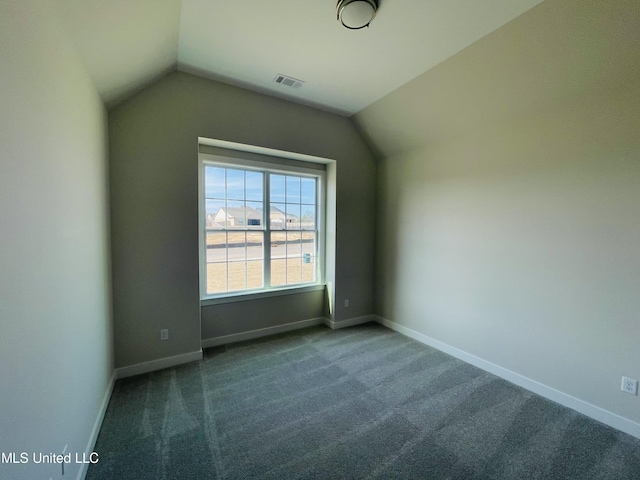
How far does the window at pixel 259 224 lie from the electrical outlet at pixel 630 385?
3.09 metres

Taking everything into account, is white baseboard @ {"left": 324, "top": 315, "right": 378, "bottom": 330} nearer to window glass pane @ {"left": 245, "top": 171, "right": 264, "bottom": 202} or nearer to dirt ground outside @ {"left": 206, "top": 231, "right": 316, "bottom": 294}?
dirt ground outside @ {"left": 206, "top": 231, "right": 316, "bottom": 294}

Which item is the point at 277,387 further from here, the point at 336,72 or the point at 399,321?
the point at 336,72

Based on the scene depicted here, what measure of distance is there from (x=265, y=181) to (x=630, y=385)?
385cm

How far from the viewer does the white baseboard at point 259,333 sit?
129 inches

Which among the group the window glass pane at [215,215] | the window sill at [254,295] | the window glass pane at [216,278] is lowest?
the window sill at [254,295]

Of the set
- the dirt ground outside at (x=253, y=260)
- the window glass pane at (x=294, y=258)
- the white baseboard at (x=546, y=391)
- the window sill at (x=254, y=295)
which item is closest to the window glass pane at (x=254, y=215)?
the dirt ground outside at (x=253, y=260)

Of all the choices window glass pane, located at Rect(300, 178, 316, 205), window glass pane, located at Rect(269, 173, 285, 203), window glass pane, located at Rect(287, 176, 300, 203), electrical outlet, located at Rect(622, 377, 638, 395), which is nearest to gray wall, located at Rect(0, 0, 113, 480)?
window glass pane, located at Rect(269, 173, 285, 203)

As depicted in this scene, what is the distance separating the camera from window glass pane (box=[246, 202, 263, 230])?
353 centimetres

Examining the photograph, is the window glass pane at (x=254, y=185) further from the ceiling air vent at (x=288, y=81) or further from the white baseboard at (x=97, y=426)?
the white baseboard at (x=97, y=426)

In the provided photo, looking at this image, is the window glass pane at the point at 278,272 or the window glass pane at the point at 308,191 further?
the window glass pane at the point at 308,191

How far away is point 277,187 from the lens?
3715 mm

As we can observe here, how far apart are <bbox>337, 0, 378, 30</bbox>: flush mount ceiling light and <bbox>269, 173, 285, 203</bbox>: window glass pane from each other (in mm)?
1997

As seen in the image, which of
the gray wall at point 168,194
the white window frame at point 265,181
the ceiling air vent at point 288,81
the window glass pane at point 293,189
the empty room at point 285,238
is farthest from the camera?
the window glass pane at point 293,189

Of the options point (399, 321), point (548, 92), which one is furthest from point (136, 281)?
point (548, 92)
